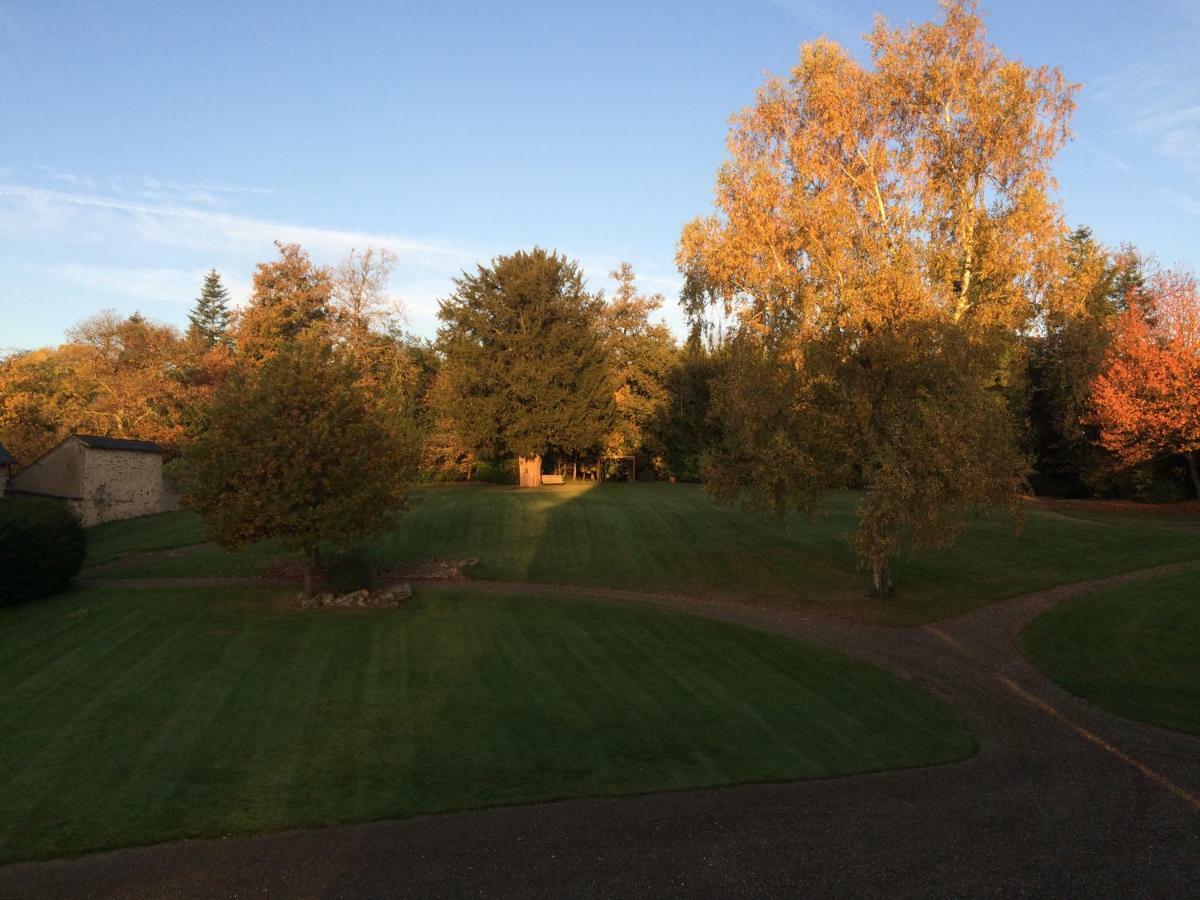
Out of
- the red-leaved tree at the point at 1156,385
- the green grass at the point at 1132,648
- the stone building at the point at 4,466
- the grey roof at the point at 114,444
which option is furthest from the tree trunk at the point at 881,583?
the stone building at the point at 4,466

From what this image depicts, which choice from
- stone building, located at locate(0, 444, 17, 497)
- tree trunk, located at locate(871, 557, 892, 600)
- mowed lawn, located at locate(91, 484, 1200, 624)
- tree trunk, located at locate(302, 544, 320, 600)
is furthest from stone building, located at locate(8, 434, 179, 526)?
tree trunk, located at locate(871, 557, 892, 600)

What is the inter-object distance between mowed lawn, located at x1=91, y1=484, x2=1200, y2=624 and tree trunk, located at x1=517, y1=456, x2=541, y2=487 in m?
12.9

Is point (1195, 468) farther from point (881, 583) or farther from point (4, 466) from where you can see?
point (4, 466)

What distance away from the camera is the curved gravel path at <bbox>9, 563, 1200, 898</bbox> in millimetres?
8750

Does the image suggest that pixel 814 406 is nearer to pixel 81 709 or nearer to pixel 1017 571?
pixel 1017 571

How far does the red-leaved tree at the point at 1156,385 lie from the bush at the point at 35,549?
41.4 meters

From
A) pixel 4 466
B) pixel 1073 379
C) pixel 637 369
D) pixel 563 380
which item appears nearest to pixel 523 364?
pixel 563 380

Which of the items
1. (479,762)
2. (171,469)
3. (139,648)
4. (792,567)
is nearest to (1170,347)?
(792,567)

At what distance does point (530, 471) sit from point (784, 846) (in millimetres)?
45117

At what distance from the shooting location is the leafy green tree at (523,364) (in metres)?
50.5

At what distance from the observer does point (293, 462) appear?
22.2 m

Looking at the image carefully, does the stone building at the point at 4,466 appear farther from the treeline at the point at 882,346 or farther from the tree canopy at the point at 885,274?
the tree canopy at the point at 885,274

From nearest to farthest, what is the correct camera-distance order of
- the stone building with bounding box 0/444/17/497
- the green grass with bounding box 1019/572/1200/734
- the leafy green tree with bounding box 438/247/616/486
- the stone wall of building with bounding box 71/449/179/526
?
the green grass with bounding box 1019/572/1200/734, the stone building with bounding box 0/444/17/497, the stone wall of building with bounding box 71/449/179/526, the leafy green tree with bounding box 438/247/616/486

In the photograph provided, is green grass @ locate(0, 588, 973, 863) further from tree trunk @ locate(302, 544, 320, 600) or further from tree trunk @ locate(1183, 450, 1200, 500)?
tree trunk @ locate(1183, 450, 1200, 500)
